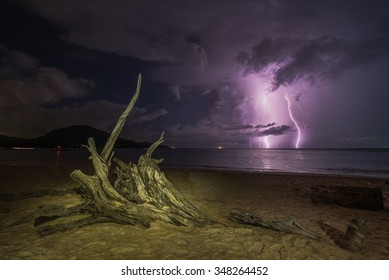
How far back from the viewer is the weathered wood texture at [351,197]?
702cm

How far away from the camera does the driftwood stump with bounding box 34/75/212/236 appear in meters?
4.98

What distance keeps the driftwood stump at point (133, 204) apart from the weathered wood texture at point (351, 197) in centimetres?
483

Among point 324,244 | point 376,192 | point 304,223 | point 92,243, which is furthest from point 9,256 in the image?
point 376,192

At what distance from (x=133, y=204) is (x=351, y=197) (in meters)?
6.77

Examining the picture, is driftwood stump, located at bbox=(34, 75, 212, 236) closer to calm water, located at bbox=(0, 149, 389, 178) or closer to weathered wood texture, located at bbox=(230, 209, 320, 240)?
weathered wood texture, located at bbox=(230, 209, 320, 240)

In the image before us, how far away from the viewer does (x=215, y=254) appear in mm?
3666

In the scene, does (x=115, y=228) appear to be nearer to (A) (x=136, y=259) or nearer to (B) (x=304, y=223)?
(A) (x=136, y=259)

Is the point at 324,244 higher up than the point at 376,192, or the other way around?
the point at 376,192

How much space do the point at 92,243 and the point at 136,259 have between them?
994 millimetres

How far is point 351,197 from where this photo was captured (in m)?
7.28

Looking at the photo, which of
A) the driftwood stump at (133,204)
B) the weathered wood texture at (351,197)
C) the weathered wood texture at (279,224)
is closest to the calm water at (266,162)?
the weathered wood texture at (351,197)

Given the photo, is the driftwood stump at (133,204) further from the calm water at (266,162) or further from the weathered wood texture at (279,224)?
the calm water at (266,162)

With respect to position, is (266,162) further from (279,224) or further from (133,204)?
(133,204)
